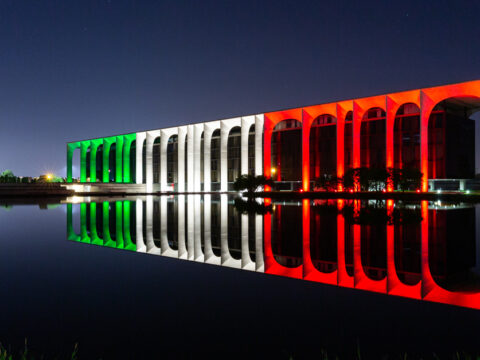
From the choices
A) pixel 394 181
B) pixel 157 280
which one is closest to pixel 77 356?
pixel 157 280

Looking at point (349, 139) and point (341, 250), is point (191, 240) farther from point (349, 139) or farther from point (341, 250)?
point (349, 139)

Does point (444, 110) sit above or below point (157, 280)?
above

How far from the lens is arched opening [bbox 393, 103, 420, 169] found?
99.8 feet

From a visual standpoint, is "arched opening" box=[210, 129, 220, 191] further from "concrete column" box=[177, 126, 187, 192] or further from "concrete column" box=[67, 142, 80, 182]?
"concrete column" box=[67, 142, 80, 182]

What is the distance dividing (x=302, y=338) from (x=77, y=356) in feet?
4.90

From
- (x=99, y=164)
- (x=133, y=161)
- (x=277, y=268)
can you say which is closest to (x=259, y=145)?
(x=133, y=161)

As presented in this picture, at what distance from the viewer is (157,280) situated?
400 cm

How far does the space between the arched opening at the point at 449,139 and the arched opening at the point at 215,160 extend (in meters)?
23.4

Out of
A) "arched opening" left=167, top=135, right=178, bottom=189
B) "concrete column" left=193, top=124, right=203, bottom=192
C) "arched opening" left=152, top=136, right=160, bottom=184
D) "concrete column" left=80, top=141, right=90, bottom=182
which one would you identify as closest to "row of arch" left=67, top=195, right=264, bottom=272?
"concrete column" left=193, top=124, right=203, bottom=192

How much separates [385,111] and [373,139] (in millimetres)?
4029

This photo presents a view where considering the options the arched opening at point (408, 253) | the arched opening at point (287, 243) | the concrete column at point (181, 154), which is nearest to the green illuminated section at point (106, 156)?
the concrete column at point (181, 154)

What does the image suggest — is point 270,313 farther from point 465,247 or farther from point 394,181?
point 394,181

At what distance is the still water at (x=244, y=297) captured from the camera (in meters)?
2.42

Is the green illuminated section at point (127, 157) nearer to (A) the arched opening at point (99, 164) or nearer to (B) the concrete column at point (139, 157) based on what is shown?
(B) the concrete column at point (139, 157)
